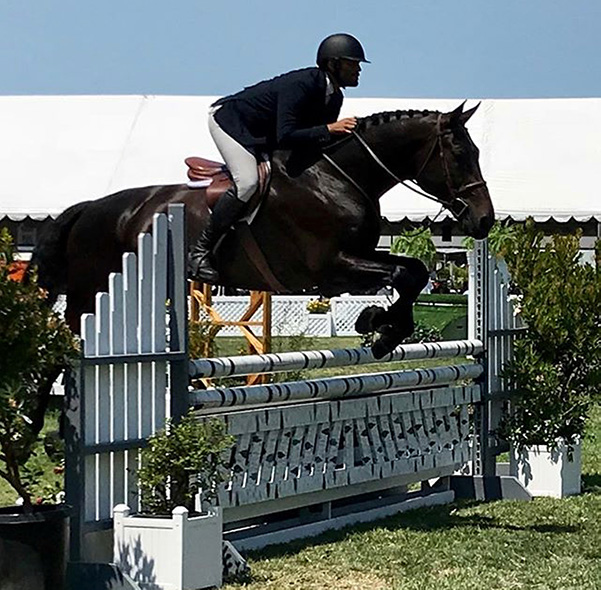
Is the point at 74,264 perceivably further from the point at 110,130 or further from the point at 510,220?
the point at 110,130

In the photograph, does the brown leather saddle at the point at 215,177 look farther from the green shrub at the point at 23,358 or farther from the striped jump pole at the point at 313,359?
the green shrub at the point at 23,358

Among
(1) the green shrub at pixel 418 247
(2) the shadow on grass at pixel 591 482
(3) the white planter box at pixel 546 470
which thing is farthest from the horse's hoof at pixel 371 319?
(1) the green shrub at pixel 418 247

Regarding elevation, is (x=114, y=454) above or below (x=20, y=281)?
below

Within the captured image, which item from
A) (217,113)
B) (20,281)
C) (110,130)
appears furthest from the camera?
(110,130)

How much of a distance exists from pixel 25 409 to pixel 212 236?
7.38 feet

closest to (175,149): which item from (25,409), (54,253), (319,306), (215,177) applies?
(319,306)

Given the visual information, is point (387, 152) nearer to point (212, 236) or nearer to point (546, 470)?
point (212, 236)

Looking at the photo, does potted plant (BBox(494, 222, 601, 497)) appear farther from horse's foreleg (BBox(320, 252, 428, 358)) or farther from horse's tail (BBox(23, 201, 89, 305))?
horse's tail (BBox(23, 201, 89, 305))

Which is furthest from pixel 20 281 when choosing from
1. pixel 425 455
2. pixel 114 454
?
pixel 425 455

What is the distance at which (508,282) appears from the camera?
767 centimetres

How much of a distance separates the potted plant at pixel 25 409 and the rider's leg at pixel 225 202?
201 centimetres

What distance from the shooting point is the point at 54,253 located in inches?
283

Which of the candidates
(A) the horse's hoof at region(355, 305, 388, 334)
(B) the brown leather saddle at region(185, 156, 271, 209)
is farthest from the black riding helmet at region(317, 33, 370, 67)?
(A) the horse's hoof at region(355, 305, 388, 334)

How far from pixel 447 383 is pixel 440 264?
61.4ft
